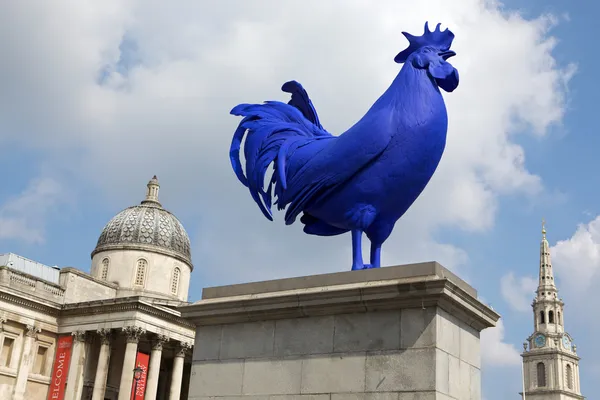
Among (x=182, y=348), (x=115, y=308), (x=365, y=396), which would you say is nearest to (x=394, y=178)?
(x=365, y=396)

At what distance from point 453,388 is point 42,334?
43.0 meters

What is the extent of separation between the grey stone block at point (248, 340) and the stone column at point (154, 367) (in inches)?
1469

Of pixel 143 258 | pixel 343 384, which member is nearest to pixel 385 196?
pixel 343 384

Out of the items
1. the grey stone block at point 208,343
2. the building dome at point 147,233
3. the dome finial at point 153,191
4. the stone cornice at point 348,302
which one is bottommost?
the grey stone block at point 208,343

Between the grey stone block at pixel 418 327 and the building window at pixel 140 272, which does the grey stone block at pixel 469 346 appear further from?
the building window at pixel 140 272

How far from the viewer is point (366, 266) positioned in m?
10.9

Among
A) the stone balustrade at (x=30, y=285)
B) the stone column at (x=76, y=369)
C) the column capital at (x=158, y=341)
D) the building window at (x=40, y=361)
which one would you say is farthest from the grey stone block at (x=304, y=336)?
the building window at (x=40, y=361)

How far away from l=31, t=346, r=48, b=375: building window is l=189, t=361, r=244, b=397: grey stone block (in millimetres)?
40442

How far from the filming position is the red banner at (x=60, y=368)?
46.6 m

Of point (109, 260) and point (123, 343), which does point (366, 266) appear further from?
point (109, 260)

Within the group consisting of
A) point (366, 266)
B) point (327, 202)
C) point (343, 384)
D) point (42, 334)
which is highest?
point (42, 334)

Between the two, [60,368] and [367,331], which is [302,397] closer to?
[367,331]

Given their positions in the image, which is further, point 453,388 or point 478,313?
point 478,313

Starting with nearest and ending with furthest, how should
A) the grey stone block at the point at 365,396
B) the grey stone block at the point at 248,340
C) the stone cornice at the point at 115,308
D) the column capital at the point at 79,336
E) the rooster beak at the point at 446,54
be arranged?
the grey stone block at the point at 365,396
the grey stone block at the point at 248,340
the rooster beak at the point at 446,54
the stone cornice at the point at 115,308
the column capital at the point at 79,336
